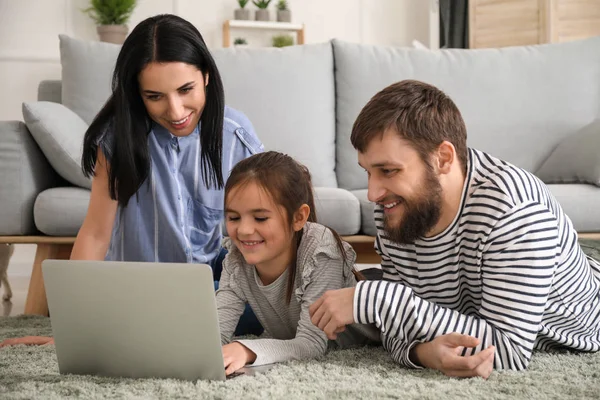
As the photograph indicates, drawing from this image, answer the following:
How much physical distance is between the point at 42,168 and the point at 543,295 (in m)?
1.71

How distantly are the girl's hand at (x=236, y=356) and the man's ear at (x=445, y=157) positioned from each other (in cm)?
47

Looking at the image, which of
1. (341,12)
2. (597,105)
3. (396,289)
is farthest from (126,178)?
(341,12)

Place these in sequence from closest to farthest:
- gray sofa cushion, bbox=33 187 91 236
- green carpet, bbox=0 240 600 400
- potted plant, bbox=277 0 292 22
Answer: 1. green carpet, bbox=0 240 600 400
2. gray sofa cushion, bbox=33 187 91 236
3. potted plant, bbox=277 0 292 22

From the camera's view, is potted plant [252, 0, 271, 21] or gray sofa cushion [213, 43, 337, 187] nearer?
gray sofa cushion [213, 43, 337, 187]

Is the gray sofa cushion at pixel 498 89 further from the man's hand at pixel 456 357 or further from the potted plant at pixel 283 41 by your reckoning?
the potted plant at pixel 283 41

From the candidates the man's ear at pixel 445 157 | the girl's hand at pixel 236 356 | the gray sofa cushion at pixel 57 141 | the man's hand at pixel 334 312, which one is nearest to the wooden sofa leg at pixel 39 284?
the gray sofa cushion at pixel 57 141

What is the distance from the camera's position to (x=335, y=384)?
3.84ft

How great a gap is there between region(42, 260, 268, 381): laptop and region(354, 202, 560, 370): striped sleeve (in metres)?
0.27

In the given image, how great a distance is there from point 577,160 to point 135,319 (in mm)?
1830

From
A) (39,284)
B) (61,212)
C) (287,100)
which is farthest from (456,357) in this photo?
(287,100)

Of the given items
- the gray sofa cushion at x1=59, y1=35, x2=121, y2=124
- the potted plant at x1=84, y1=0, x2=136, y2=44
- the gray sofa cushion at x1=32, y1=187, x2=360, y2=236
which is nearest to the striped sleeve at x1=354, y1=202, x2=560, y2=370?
the gray sofa cushion at x1=32, y1=187, x2=360, y2=236

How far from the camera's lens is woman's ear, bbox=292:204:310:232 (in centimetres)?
150

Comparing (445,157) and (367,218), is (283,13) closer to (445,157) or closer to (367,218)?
(367,218)

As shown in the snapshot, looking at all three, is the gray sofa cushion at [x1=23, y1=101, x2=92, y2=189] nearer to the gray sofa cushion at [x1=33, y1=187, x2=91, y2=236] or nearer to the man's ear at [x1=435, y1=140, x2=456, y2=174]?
the gray sofa cushion at [x1=33, y1=187, x2=91, y2=236]
